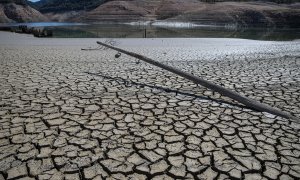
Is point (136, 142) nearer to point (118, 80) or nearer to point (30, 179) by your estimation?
point (30, 179)

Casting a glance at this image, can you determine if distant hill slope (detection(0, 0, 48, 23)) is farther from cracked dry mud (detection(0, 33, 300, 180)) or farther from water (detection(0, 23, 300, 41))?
cracked dry mud (detection(0, 33, 300, 180))

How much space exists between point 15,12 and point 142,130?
100493 mm

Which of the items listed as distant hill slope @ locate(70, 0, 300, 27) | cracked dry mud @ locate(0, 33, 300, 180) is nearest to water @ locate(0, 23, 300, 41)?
distant hill slope @ locate(70, 0, 300, 27)

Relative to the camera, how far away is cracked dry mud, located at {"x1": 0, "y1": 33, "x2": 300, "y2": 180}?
257 centimetres

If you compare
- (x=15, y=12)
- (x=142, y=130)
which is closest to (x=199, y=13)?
(x=142, y=130)

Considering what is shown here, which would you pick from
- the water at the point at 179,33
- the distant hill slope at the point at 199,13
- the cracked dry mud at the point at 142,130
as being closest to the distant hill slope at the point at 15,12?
the distant hill slope at the point at 199,13

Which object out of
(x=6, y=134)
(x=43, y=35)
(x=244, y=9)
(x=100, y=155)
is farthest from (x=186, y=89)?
(x=244, y=9)

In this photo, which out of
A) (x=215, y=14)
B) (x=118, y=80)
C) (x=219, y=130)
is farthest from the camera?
(x=215, y=14)

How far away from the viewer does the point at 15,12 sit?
86312 mm

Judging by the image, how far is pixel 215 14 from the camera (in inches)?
2334

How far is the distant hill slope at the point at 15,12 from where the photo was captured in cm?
8394

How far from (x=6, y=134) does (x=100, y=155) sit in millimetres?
1465

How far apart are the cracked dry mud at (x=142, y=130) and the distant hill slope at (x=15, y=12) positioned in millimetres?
90312

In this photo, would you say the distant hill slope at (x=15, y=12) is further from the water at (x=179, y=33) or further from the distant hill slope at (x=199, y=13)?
the water at (x=179, y=33)
